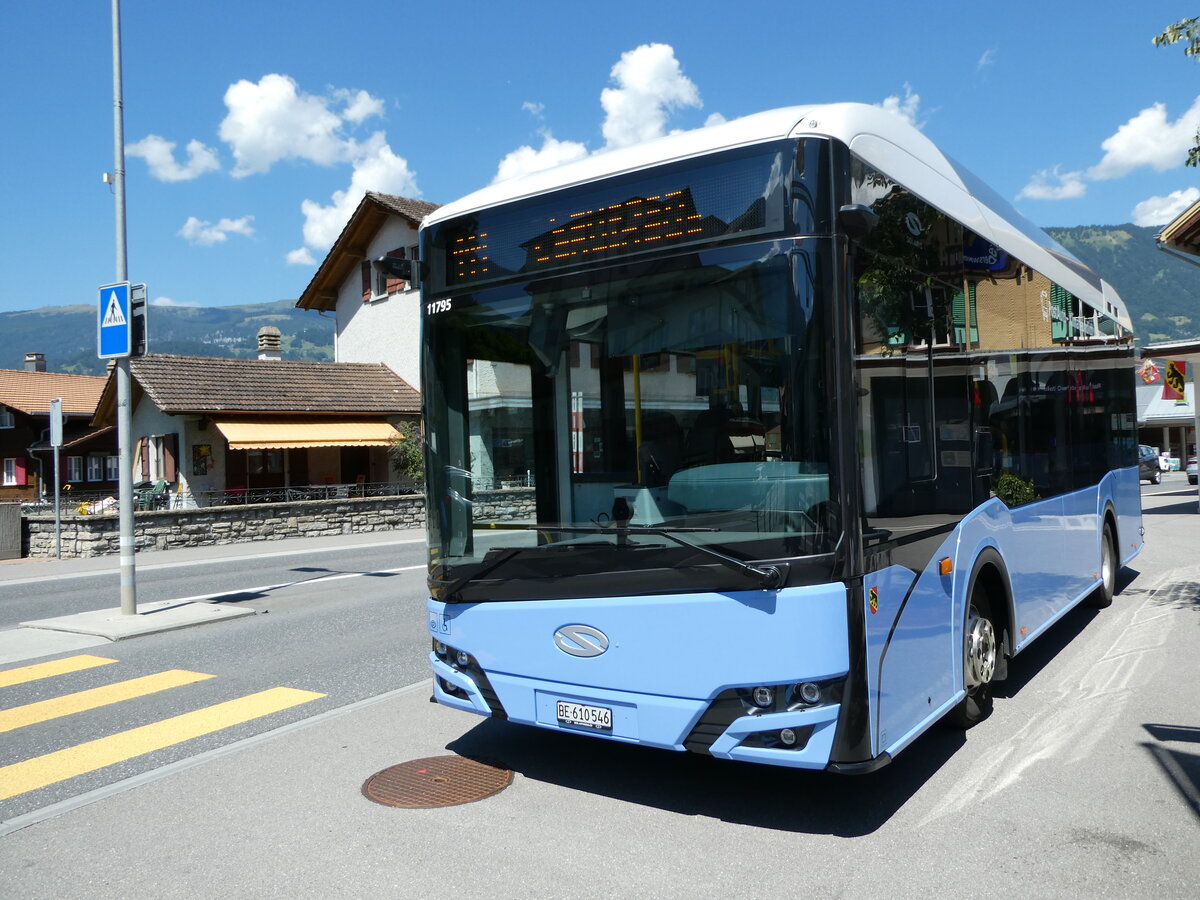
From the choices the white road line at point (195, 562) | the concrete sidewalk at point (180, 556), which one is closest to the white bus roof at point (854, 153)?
the concrete sidewalk at point (180, 556)

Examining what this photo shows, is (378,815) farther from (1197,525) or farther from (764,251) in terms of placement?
(1197,525)

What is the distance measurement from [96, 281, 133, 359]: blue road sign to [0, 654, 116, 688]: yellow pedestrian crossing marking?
11.0ft

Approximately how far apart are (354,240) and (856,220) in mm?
34727

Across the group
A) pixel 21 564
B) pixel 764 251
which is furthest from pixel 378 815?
pixel 21 564

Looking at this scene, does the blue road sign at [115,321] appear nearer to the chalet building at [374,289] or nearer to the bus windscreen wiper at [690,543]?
the bus windscreen wiper at [690,543]

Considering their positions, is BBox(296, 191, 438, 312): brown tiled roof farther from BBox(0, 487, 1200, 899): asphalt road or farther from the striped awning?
BBox(0, 487, 1200, 899): asphalt road

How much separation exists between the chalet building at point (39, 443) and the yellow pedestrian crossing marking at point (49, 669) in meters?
43.5

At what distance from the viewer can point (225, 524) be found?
21750 millimetres

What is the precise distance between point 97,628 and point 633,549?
813cm

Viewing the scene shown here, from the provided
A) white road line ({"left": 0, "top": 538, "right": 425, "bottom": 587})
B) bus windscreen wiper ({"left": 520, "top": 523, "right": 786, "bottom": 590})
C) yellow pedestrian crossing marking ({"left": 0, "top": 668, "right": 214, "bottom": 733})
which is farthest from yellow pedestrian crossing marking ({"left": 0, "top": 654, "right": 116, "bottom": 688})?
white road line ({"left": 0, "top": 538, "right": 425, "bottom": 587})

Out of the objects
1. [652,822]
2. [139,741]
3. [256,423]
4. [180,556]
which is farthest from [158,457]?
[652,822]

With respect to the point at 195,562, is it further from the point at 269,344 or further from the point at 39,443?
the point at 39,443

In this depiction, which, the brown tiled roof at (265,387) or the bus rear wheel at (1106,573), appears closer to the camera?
the bus rear wheel at (1106,573)

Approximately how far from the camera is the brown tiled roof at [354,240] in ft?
112
